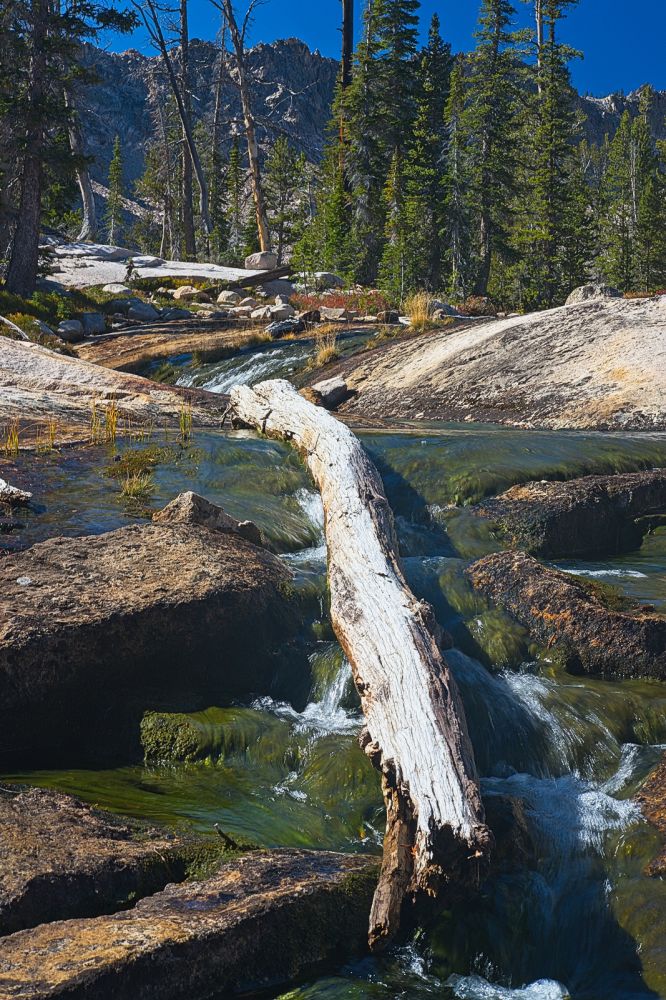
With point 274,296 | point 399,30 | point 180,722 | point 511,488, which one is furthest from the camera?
point 399,30

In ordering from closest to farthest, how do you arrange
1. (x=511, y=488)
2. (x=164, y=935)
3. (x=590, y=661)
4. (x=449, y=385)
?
(x=164, y=935)
(x=590, y=661)
(x=511, y=488)
(x=449, y=385)

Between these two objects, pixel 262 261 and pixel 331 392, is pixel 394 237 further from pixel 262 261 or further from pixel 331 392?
pixel 331 392

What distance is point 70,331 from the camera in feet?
71.9

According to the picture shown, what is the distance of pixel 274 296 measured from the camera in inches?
1190

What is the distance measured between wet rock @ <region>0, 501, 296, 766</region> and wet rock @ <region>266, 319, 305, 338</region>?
14.3m

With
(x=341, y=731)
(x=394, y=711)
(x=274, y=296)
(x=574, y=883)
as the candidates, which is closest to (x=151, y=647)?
(x=341, y=731)

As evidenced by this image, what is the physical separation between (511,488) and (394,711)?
210 inches

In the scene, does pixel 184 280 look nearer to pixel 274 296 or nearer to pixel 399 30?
pixel 274 296

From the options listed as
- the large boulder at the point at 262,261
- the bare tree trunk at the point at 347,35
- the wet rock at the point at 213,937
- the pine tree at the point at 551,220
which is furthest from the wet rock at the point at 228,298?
the wet rock at the point at 213,937

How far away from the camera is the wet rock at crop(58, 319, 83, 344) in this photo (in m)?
21.8

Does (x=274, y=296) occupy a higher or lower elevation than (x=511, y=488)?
higher

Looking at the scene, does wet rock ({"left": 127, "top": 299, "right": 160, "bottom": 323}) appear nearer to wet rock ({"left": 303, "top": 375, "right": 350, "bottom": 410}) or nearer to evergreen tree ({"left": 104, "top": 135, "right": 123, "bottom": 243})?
wet rock ({"left": 303, "top": 375, "right": 350, "bottom": 410})

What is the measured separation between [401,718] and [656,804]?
5.50ft

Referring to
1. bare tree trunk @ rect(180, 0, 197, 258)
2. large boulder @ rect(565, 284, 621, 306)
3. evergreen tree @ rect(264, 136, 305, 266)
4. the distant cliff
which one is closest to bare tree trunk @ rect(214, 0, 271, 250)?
bare tree trunk @ rect(180, 0, 197, 258)
